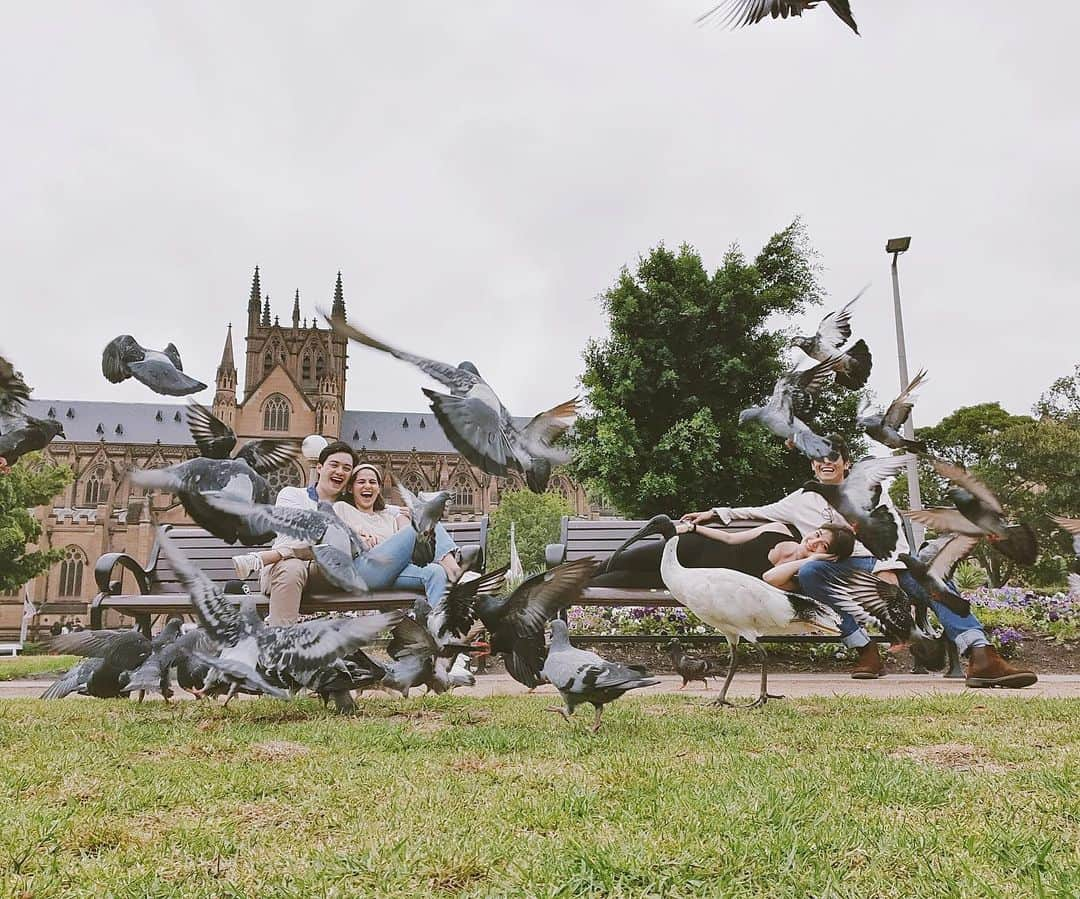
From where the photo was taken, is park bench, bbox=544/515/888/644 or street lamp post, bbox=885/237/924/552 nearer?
park bench, bbox=544/515/888/644

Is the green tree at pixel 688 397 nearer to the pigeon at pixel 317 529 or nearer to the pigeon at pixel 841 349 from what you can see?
the pigeon at pixel 841 349

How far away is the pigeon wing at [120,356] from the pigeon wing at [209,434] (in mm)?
526

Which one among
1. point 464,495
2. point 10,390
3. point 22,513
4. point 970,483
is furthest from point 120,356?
point 464,495

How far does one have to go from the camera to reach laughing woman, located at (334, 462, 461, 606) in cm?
607

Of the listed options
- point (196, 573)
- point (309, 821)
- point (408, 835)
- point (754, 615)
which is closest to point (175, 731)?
point (196, 573)

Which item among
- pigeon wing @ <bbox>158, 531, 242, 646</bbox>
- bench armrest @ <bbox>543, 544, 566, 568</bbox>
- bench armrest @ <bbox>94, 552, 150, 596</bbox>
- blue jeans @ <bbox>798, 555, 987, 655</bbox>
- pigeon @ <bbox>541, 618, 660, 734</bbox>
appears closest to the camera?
pigeon @ <bbox>541, 618, 660, 734</bbox>

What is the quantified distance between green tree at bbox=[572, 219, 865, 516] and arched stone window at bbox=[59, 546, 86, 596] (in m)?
58.4

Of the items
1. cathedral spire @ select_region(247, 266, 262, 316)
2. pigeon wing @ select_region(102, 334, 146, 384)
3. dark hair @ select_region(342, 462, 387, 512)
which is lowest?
dark hair @ select_region(342, 462, 387, 512)

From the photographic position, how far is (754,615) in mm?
5531

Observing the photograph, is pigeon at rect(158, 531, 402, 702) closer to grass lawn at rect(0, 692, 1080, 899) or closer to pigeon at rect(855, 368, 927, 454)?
grass lawn at rect(0, 692, 1080, 899)

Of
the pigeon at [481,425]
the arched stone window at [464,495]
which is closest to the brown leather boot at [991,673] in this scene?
the pigeon at [481,425]

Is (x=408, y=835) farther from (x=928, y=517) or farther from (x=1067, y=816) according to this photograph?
(x=928, y=517)

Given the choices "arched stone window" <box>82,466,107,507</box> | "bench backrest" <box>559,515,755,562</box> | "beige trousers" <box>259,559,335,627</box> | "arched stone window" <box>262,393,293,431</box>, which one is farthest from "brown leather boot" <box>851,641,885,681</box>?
"arched stone window" <box>82,466,107,507</box>

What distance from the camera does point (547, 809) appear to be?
2916mm
